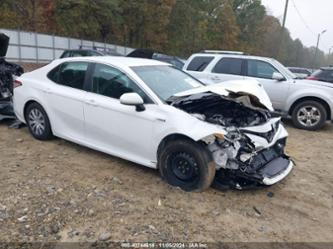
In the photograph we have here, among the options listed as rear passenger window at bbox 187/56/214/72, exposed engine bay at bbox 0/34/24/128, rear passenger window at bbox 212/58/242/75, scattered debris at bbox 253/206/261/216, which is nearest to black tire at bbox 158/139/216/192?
scattered debris at bbox 253/206/261/216

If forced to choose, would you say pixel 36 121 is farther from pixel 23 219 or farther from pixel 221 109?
pixel 221 109

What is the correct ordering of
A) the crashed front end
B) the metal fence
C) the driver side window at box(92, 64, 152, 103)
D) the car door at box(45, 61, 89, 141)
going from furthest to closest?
1. the metal fence
2. the car door at box(45, 61, 89, 141)
3. the driver side window at box(92, 64, 152, 103)
4. the crashed front end

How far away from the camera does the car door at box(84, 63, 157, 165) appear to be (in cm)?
462

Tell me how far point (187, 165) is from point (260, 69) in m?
5.60

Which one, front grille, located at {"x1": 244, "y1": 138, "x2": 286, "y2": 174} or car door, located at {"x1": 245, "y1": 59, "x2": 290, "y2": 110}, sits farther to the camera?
car door, located at {"x1": 245, "y1": 59, "x2": 290, "y2": 110}

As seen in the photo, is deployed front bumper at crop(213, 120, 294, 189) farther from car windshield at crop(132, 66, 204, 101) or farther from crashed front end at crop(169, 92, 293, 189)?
car windshield at crop(132, 66, 204, 101)

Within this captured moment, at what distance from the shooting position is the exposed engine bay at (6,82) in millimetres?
7359

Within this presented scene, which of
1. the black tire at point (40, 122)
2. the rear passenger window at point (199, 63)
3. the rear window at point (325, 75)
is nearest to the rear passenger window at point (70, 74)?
the black tire at point (40, 122)

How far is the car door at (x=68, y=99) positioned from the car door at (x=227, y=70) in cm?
474

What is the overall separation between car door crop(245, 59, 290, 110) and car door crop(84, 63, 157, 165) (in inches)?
198

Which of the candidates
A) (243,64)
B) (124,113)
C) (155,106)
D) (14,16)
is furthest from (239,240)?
(14,16)

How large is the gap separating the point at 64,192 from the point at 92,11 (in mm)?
32688

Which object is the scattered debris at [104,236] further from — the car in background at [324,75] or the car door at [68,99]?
the car in background at [324,75]

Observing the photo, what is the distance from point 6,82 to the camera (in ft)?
25.7
